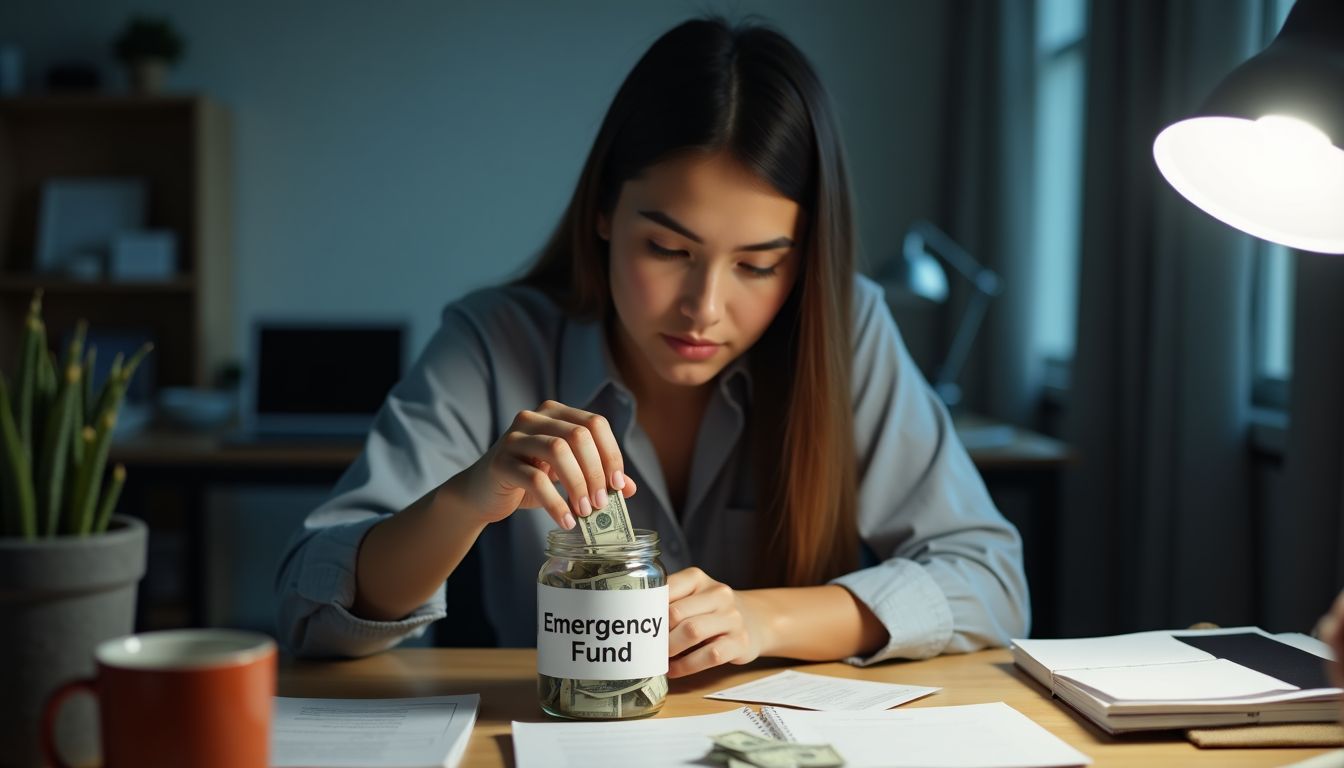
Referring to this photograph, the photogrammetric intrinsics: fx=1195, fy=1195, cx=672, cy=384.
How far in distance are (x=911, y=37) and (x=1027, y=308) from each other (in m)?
1.13

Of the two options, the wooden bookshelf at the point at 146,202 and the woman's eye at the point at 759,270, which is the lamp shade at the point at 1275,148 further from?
the wooden bookshelf at the point at 146,202

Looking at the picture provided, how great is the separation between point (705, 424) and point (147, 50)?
3.01 meters

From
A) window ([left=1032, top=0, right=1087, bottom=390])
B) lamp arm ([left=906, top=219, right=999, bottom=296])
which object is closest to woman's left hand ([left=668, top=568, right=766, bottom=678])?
lamp arm ([left=906, top=219, right=999, bottom=296])

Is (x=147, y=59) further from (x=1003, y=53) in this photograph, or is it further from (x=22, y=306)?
(x=1003, y=53)

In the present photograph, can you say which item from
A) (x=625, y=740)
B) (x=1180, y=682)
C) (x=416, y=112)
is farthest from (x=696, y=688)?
(x=416, y=112)

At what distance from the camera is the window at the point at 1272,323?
7.39 feet

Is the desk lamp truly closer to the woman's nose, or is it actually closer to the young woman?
the young woman

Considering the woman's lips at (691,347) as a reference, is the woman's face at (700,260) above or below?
above

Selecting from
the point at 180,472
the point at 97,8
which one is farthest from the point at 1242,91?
the point at 97,8

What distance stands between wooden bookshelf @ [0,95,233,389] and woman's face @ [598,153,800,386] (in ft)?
9.67

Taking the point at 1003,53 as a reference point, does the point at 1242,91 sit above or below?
below

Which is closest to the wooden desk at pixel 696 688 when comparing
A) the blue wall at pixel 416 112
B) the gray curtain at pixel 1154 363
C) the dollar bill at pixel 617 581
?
the dollar bill at pixel 617 581

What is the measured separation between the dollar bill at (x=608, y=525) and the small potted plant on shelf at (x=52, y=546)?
0.33 meters

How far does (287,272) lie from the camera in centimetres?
399
